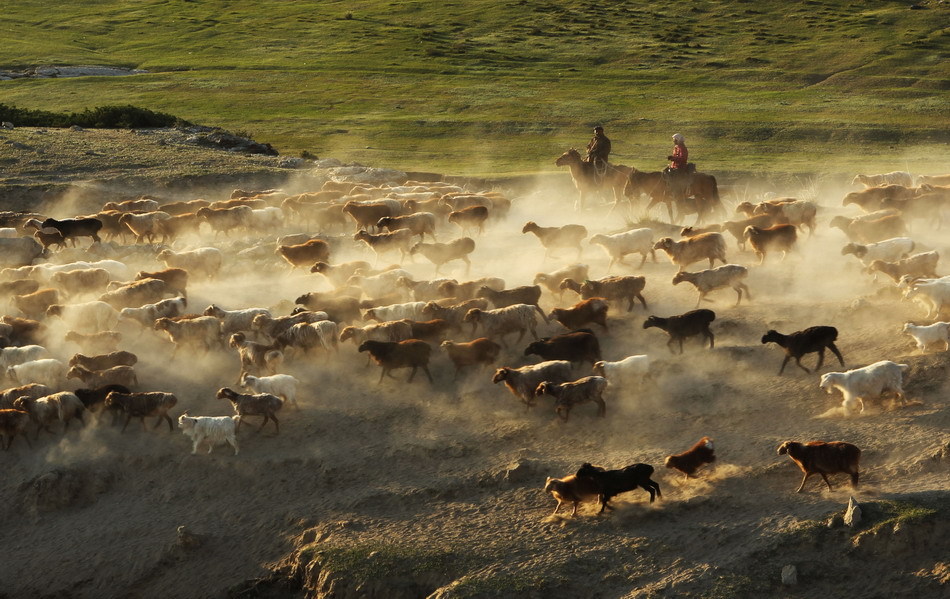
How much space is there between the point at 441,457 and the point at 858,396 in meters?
6.19

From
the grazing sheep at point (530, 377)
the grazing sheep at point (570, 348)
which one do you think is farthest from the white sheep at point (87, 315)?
the grazing sheep at point (570, 348)

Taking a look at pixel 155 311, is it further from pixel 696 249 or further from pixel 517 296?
pixel 696 249

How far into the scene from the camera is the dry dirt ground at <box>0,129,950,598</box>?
13305mm

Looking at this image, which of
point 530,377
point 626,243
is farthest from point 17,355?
point 626,243

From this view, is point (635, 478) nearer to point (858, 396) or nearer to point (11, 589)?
point (858, 396)

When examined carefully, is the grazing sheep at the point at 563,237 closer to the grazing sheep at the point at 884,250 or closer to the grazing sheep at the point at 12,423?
the grazing sheep at the point at 884,250

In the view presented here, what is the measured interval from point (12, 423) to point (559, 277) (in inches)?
410

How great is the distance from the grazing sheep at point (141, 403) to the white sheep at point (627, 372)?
7.21 m

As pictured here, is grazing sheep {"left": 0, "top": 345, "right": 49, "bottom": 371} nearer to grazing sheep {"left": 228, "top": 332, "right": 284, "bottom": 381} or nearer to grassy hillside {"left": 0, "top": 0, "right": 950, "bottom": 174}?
grazing sheep {"left": 228, "top": 332, "right": 284, "bottom": 381}

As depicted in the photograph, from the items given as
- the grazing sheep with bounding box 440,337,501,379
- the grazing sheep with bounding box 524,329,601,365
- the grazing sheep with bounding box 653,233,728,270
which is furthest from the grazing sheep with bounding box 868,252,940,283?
the grazing sheep with bounding box 440,337,501,379

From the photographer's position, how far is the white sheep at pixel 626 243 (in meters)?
23.3

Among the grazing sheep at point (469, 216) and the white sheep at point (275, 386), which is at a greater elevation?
the grazing sheep at point (469, 216)

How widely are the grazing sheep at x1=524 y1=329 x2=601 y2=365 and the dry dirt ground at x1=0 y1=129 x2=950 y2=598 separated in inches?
28.5

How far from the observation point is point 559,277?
2197cm
